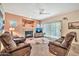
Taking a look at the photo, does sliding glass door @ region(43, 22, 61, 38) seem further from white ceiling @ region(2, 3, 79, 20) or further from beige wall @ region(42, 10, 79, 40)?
white ceiling @ region(2, 3, 79, 20)

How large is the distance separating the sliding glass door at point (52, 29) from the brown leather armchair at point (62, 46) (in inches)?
6.8

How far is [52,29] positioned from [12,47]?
3.07 feet

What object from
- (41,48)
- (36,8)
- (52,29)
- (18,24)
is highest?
(36,8)

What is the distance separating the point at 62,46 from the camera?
268 cm

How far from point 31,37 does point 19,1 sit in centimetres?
80

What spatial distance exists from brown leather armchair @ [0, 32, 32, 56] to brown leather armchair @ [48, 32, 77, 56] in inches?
18.9

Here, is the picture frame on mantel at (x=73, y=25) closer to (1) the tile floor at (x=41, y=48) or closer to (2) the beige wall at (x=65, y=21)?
(2) the beige wall at (x=65, y=21)

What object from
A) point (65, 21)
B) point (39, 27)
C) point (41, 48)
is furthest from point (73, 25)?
point (41, 48)

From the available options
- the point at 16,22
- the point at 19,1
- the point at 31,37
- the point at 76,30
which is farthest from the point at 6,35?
the point at 76,30

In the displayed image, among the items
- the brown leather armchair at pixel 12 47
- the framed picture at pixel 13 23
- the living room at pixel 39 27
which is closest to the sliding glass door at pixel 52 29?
the living room at pixel 39 27

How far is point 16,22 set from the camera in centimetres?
266

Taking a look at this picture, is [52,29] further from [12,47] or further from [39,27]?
[12,47]

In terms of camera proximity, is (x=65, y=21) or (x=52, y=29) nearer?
(x=65, y=21)

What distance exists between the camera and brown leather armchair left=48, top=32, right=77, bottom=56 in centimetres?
262
